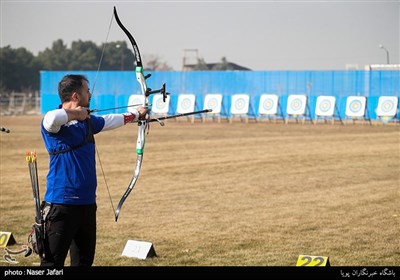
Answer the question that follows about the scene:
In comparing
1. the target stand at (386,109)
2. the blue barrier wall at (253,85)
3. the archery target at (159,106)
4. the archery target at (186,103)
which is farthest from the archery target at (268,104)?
the target stand at (386,109)

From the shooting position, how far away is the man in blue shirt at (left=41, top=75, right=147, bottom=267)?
15.9 ft

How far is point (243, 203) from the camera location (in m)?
10.3

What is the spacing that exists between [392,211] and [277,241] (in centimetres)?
230

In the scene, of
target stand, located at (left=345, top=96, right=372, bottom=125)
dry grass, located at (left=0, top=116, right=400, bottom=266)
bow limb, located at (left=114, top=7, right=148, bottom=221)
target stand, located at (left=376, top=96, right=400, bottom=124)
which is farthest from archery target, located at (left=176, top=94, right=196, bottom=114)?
bow limb, located at (left=114, top=7, right=148, bottom=221)

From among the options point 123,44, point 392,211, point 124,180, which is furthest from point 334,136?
point 123,44

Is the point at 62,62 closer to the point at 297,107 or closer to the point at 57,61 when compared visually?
the point at 57,61

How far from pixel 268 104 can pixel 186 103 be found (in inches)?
170

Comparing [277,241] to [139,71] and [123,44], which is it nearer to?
[139,71]

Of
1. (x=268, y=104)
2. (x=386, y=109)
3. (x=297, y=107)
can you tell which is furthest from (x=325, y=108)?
(x=268, y=104)

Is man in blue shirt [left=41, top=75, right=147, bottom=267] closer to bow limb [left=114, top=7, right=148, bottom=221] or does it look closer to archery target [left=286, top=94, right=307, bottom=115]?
bow limb [left=114, top=7, right=148, bottom=221]

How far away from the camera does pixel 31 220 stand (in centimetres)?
905

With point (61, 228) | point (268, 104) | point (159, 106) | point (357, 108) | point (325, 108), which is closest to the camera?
point (61, 228)

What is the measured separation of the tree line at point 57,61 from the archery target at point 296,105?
17.3 m

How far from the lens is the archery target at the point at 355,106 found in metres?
32.5
